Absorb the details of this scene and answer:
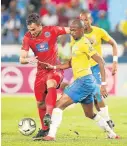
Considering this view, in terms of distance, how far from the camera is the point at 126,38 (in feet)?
78.9

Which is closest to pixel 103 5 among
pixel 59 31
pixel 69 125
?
pixel 69 125

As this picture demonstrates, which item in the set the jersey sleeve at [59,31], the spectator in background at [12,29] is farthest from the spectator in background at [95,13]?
the jersey sleeve at [59,31]

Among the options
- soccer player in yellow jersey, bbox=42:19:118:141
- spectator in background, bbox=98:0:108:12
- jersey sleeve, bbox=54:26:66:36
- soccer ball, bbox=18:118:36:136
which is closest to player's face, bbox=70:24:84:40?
soccer player in yellow jersey, bbox=42:19:118:141

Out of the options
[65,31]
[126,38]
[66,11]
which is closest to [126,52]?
[126,38]

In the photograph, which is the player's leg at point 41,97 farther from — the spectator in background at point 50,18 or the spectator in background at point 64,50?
the spectator in background at point 50,18

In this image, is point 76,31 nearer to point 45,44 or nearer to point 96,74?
point 45,44

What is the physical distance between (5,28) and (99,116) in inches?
535

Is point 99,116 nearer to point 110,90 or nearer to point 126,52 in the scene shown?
point 110,90

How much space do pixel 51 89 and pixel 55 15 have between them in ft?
42.3

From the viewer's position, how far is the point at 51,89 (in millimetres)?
12289

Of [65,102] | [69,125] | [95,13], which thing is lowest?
[69,125]

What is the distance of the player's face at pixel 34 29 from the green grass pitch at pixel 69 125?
1735mm

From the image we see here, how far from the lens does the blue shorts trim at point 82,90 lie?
11469 mm

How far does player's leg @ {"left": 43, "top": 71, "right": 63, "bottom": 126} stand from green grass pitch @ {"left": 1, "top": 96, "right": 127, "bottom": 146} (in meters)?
0.54
